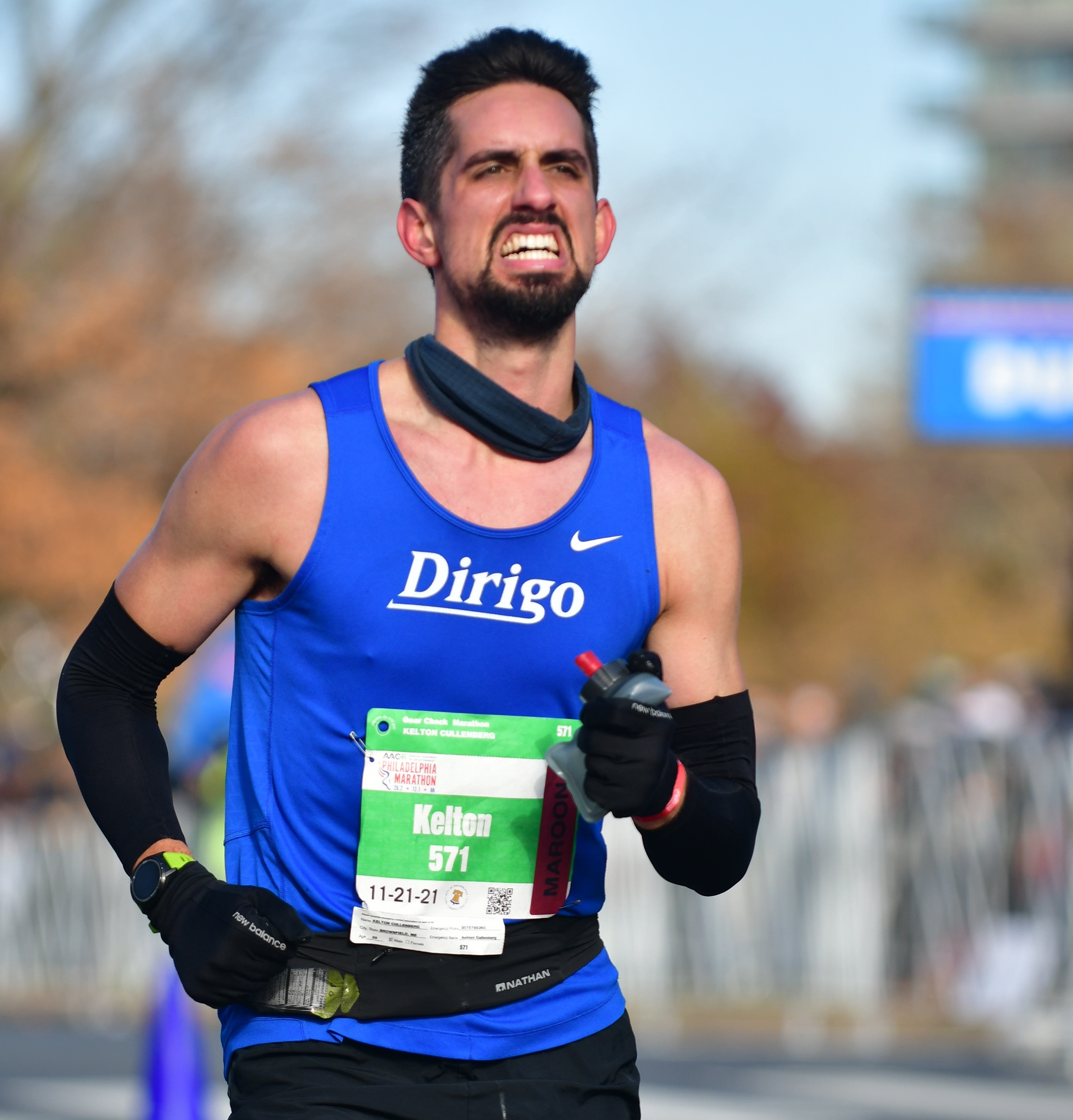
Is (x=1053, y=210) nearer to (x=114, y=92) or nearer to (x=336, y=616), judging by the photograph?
(x=114, y=92)

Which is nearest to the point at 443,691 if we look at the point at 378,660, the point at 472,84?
the point at 378,660

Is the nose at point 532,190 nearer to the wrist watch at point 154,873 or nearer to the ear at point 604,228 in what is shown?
the ear at point 604,228

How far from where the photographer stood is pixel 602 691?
2775 millimetres

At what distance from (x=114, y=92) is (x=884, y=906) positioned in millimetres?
10801

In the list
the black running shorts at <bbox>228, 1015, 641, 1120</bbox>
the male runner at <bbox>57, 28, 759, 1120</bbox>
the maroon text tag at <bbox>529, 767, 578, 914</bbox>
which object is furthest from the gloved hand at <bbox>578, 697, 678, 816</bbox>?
the black running shorts at <bbox>228, 1015, 641, 1120</bbox>

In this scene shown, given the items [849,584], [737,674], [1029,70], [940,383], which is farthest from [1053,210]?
[1029,70]

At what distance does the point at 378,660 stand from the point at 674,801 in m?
0.46

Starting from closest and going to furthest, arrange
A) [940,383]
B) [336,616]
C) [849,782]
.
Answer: [336,616], [849,782], [940,383]

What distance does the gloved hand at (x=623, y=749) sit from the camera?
275 centimetres

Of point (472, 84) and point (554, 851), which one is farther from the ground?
point (472, 84)

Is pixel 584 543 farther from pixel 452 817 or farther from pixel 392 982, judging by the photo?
pixel 392 982

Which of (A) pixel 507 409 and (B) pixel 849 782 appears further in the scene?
(B) pixel 849 782

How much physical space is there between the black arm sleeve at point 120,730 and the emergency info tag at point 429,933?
0.31 meters

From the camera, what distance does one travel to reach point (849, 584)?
32.7m
